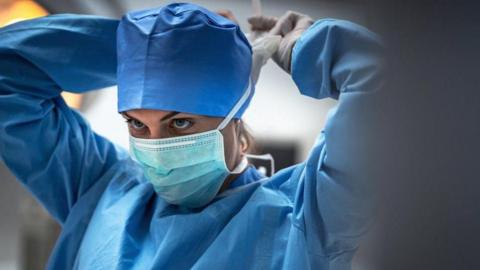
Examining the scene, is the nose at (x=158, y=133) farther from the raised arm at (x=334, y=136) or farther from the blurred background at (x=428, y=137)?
the blurred background at (x=428, y=137)

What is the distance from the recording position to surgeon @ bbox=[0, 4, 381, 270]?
0.90 meters

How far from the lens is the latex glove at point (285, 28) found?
103 cm

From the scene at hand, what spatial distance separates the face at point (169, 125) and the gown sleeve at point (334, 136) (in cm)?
18

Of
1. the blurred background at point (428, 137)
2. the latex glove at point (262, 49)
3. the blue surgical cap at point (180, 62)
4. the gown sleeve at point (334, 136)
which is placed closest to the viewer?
the blurred background at point (428, 137)

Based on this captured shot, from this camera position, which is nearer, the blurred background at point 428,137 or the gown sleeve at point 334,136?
the blurred background at point 428,137

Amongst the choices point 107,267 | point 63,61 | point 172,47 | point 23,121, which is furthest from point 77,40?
point 107,267

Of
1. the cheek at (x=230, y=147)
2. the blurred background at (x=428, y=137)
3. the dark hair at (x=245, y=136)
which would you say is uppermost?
the blurred background at (x=428, y=137)

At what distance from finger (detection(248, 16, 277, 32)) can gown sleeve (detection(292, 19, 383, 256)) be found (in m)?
0.20

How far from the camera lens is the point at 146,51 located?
0.99 meters

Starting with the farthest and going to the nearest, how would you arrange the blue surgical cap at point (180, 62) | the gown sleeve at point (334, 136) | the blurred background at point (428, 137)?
the blue surgical cap at point (180, 62) < the gown sleeve at point (334, 136) < the blurred background at point (428, 137)

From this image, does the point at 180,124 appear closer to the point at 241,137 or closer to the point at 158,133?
the point at 158,133

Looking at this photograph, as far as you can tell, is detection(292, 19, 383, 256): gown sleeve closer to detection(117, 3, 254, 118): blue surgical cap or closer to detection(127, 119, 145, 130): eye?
detection(117, 3, 254, 118): blue surgical cap

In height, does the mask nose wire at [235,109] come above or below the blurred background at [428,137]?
below

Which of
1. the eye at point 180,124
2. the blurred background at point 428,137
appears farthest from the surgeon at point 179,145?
the blurred background at point 428,137
